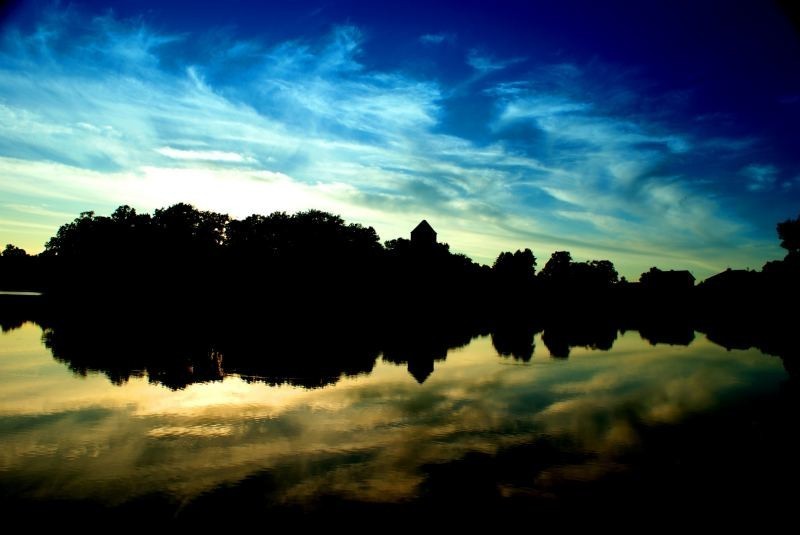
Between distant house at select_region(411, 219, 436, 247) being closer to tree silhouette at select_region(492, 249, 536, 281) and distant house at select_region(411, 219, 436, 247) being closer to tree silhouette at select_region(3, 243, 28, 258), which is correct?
tree silhouette at select_region(492, 249, 536, 281)

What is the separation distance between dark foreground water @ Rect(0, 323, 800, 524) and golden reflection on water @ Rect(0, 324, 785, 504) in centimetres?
7

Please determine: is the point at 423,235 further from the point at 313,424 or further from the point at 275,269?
the point at 313,424

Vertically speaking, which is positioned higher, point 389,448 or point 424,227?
point 424,227

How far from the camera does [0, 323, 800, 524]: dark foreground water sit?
9.04m

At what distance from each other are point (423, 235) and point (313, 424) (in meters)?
91.3

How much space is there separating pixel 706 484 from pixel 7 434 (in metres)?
18.8

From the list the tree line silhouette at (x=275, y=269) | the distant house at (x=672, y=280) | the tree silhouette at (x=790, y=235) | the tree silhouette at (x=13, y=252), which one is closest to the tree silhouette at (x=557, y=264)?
the distant house at (x=672, y=280)

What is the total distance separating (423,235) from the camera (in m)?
104

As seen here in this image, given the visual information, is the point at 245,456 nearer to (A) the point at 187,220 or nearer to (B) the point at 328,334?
(B) the point at 328,334

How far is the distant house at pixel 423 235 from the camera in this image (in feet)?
338

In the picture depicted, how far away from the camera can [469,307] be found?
93.6 meters

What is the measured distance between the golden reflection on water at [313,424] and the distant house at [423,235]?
258 feet

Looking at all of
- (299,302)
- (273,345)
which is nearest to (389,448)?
(273,345)

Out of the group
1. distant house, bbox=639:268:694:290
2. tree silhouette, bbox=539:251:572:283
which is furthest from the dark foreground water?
tree silhouette, bbox=539:251:572:283
